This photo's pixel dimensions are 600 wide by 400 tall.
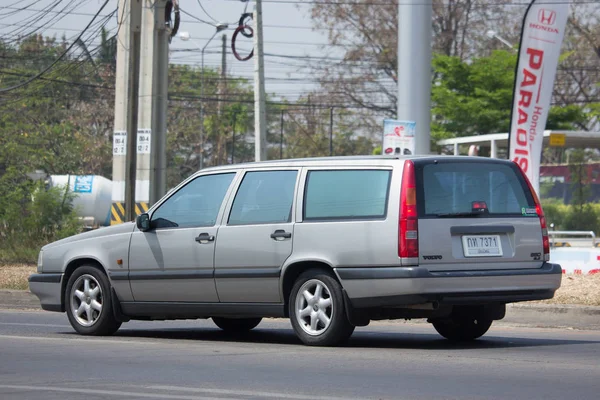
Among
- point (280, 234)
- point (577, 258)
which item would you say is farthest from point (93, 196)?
point (280, 234)

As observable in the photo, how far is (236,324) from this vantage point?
38.1 feet

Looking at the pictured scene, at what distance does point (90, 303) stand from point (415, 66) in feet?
26.4

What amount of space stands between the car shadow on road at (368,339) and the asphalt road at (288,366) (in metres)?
0.01

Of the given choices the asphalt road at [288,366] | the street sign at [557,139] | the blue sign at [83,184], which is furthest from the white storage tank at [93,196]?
the asphalt road at [288,366]

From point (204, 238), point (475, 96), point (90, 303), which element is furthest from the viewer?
point (475, 96)

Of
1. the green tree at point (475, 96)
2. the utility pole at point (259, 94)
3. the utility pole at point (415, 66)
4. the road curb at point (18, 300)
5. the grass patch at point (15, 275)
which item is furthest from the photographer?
the green tree at point (475, 96)

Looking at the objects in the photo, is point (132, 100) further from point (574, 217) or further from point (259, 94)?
point (574, 217)

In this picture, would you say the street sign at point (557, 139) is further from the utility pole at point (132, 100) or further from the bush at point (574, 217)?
the utility pole at point (132, 100)

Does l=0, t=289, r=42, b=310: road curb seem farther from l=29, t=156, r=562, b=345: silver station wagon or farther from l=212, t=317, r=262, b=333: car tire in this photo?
l=29, t=156, r=562, b=345: silver station wagon

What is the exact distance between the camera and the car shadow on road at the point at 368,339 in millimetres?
10008

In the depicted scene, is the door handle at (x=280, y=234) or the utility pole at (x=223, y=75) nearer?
the door handle at (x=280, y=234)

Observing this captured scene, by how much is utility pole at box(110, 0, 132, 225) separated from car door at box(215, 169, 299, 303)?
31.5ft

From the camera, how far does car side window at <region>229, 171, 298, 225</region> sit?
33.0 feet

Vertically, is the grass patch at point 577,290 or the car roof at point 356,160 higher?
the car roof at point 356,160
